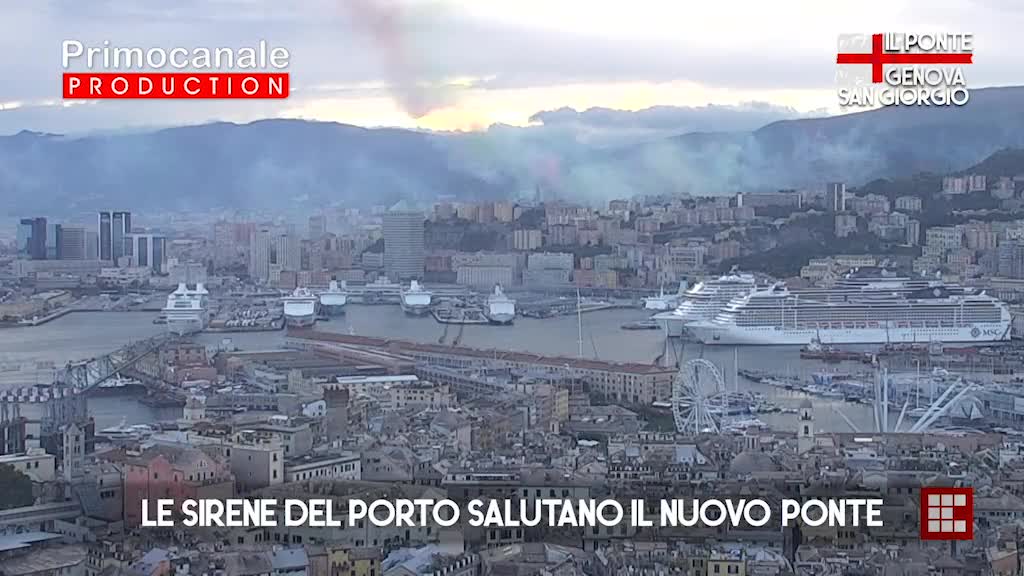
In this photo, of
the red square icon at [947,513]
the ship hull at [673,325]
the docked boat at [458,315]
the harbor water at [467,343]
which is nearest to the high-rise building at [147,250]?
the harbor water at [467,343]

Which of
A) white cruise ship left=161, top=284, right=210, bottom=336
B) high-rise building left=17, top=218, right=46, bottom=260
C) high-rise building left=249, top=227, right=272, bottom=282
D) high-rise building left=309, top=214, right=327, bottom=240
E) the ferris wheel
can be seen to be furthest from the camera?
high-rise building left=309, top=214, right=327, bottom=240

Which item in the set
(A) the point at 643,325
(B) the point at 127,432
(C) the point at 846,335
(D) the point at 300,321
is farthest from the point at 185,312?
(B) the point at 127,432

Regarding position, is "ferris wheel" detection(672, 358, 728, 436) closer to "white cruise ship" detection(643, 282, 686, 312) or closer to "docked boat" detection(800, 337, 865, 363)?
"docked boat" detection(800, 337, 865, 363)

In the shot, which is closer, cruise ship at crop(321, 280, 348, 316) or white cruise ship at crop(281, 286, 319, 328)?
white cruise ship at crop(281, 286, 319, 328)

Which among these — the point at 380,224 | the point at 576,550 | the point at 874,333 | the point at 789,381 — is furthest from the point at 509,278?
the point at 576,550

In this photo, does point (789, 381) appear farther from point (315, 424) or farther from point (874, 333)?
point (315, 424)

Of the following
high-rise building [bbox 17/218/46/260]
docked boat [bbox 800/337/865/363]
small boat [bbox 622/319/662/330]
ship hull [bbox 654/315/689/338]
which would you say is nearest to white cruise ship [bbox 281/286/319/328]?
high-rise building [bbox 17/218/46/260]
